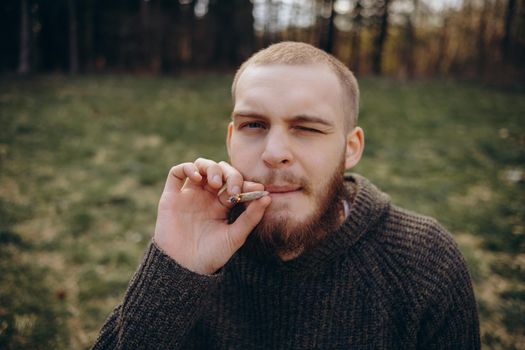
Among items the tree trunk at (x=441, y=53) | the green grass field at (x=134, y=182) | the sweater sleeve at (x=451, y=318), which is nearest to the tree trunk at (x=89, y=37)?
the green grass field at (x=134, y=182)

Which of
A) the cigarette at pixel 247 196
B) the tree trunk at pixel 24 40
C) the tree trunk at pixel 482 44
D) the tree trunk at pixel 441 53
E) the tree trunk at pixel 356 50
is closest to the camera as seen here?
the cigarette at pixel 247 196

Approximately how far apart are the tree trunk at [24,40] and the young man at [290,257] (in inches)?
624

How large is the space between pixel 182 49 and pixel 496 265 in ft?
51.0

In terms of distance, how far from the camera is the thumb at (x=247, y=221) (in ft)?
5.46

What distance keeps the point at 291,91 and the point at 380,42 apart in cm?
1898

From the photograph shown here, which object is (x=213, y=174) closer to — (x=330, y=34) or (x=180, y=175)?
(x=180, y=175)

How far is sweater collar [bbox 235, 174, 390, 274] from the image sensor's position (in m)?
1.77

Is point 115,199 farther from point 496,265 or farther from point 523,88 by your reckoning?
point 523,88

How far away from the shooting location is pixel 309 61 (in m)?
1.83

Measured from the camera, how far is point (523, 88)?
524 inches

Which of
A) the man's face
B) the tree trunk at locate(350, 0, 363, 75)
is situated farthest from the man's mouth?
the tree trunk at locate(350, 0, 363, 75)

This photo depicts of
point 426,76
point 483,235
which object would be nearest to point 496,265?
point 483,235

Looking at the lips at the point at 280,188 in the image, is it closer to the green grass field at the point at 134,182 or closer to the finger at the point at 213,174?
the finger at the point at 213,174

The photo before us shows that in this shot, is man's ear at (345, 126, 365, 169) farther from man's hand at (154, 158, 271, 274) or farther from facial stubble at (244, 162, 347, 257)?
man's hand at (154, 158, 271, 274)
